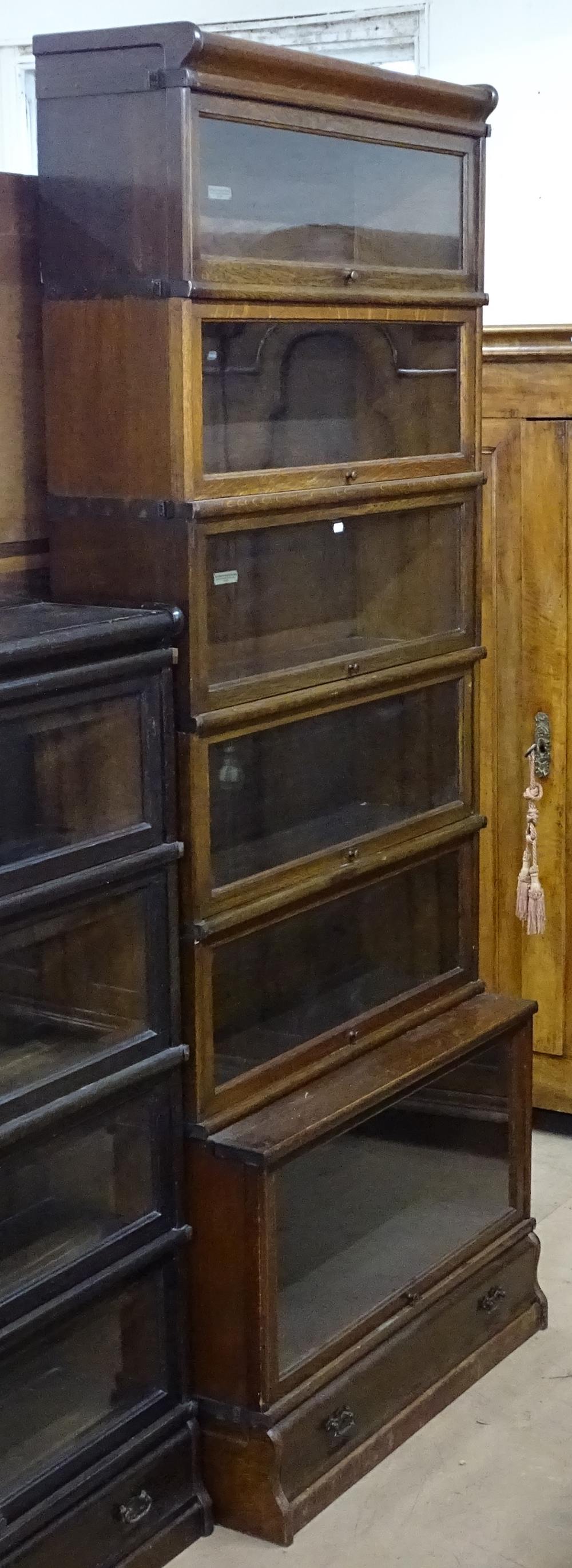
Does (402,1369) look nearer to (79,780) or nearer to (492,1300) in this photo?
(492,1300)

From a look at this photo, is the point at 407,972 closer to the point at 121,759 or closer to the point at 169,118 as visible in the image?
the point at 121,759

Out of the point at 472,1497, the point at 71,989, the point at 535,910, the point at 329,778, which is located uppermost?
the point at 329,778

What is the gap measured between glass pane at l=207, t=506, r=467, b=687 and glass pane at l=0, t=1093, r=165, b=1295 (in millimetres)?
541

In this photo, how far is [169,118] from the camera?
6.34 ft

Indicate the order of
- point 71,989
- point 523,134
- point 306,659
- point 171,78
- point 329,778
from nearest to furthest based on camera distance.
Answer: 1. point 171,78
2. point 71,989
3. point 306,659
4. point 329,778
5. point 523,134

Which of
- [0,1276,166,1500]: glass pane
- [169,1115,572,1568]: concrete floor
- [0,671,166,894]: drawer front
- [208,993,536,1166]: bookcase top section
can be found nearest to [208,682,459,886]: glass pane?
[0,671,166,894]: drawer front

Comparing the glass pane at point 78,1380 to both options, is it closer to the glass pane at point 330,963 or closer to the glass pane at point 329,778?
the glass pane at point 330,963

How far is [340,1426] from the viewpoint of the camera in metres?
2.31

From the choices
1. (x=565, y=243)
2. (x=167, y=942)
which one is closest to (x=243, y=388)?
(x=167, y=942)

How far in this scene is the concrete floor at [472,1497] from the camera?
2176mm

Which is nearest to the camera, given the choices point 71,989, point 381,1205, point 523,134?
point 71,989

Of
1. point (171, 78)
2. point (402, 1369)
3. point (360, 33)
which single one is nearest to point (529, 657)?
point (402, 1369)

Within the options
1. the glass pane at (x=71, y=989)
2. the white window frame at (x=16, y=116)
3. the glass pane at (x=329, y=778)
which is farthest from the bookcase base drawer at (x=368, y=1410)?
the white window frame at (x=16, y=116)

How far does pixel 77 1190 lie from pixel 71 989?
0.23 m
